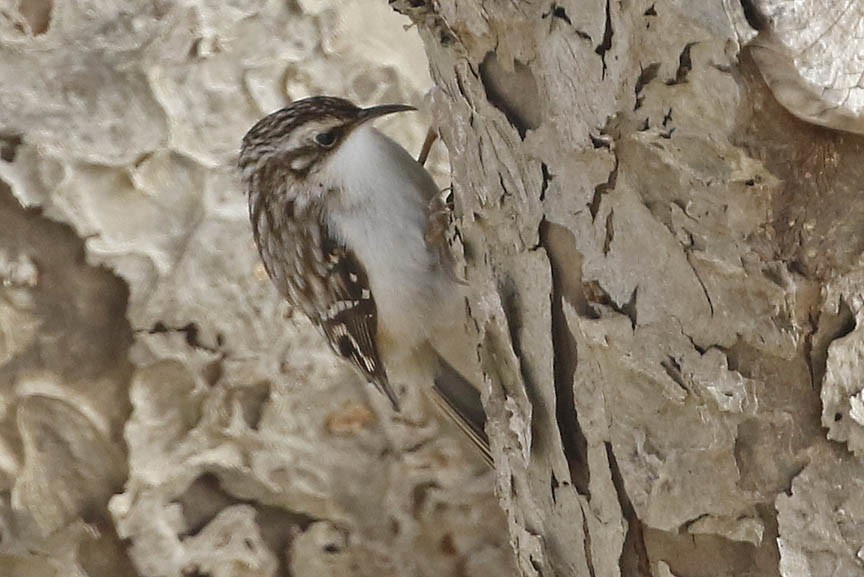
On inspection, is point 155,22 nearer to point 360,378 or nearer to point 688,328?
point 360,378

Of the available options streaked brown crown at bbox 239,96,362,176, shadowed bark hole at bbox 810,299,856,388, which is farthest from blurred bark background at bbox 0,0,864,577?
streaked brown crown at bbox 239,96,362,176

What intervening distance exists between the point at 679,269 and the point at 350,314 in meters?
0.86

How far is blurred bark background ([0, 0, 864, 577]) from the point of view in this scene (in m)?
0.74

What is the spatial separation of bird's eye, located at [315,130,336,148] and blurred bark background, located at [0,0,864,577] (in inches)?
12.6

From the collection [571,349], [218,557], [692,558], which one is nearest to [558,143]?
[571,349]

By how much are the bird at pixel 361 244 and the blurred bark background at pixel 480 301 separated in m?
0.20

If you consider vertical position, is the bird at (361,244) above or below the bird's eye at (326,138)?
below

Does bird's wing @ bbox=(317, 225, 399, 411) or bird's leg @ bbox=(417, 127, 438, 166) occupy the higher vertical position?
bird's leg @ bbox=(417, 127, 438, 166)

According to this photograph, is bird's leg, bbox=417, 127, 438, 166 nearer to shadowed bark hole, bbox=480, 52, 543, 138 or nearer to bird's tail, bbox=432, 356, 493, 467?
bird's tail, bbox=432, 356, 493, 467

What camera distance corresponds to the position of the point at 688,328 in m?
0.80

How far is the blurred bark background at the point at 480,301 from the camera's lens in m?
0.74

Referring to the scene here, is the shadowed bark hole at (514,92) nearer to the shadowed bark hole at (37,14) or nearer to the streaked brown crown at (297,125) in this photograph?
the streaked brown crown at (297,125)

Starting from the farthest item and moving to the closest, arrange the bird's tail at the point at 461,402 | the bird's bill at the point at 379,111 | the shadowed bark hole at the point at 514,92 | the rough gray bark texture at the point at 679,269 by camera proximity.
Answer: the bird's tail at the point at 461,402
the bird's bill at the point at 379,111
the shadowed bark hole at the point at 514,92
the rough gray bark texture at the point at 679,269

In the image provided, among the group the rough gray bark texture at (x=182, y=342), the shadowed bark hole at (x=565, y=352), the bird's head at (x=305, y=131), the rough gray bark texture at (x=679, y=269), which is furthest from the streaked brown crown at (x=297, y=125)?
the shadowed bark hole at (x=565, y=352)
